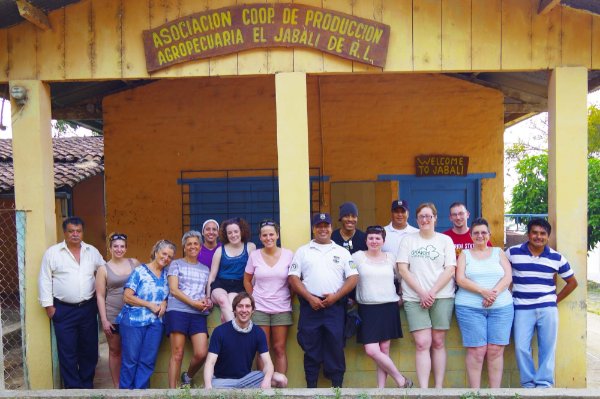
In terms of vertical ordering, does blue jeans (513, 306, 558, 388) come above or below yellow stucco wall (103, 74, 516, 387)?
below

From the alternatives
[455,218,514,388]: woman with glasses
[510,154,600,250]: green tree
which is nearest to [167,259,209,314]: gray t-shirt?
[455,218,514,388]: woman with glasses

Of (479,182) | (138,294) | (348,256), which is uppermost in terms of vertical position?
(479,182)

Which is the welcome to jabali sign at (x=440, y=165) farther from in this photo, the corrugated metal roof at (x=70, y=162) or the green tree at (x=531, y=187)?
the green tree at (x=531, y=187)

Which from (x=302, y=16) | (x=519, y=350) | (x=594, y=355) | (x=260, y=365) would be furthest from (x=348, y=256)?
(x=594, y=355)

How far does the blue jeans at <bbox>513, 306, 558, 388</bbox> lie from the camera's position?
456 cm

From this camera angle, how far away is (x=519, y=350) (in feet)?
15.1

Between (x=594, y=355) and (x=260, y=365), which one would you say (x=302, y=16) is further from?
(x=594, y=355)

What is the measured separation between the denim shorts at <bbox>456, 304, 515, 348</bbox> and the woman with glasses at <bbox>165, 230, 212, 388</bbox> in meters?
2.13

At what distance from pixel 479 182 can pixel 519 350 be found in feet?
13.5

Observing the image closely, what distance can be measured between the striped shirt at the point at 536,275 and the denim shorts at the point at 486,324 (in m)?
0.17

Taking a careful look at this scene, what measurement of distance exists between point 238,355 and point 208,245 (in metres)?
1.11

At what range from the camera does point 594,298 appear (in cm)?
1109

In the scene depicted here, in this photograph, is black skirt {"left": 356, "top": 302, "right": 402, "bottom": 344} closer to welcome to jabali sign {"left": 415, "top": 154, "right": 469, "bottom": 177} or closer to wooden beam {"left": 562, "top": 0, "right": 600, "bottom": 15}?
wooden beam {"left": 562, "top": 0, "right": 600, "bottom": 15}

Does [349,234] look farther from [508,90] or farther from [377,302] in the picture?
[508,90]
